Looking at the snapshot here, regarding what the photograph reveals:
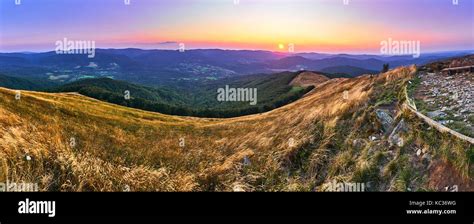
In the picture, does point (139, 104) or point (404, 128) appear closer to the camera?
point (404, 128)

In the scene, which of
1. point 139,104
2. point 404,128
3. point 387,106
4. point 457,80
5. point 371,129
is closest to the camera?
point 404,128

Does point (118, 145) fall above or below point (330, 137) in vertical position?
below

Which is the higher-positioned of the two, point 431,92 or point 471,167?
point 431,92
